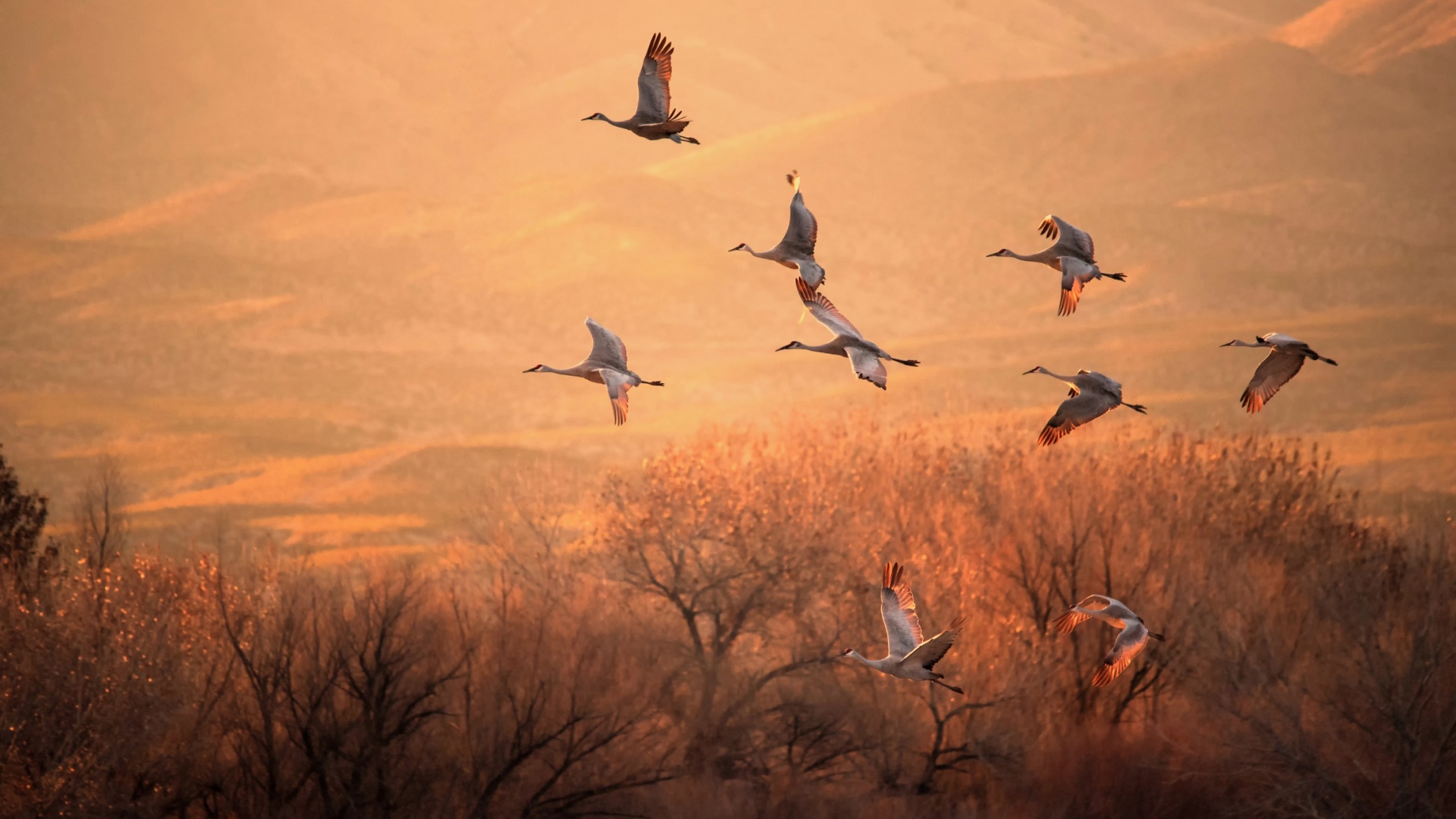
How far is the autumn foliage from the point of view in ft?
144

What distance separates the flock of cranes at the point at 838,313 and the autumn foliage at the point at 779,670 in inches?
997

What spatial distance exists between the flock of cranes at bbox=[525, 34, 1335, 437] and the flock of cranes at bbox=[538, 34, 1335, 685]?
0.02 meters

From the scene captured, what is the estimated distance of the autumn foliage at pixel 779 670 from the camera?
4375cm

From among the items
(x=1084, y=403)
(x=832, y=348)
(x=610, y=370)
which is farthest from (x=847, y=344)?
(x=1084, y=403)

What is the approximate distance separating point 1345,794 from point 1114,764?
8.93m

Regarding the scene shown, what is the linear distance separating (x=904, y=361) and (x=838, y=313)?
35.6 inches

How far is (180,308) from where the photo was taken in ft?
650

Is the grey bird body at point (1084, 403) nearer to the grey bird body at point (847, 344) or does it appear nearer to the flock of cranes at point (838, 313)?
the flock of cranes at point (838, 313)

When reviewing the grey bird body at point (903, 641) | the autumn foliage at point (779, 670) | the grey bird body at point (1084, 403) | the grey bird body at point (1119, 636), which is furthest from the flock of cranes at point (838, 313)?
the autumn foliage at point (779, 670)

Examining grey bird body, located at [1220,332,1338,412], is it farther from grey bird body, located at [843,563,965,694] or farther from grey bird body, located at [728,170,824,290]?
grey bird body, located at [728,170,824,290]

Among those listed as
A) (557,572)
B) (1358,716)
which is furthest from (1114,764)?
(557,572)

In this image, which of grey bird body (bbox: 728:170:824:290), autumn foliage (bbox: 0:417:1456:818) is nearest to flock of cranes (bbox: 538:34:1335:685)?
grey bird body (bbox: 728:170:824:290)

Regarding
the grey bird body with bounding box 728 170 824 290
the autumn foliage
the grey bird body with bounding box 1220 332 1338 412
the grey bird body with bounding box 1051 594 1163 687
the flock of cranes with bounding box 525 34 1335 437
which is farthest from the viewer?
the autumn foliage

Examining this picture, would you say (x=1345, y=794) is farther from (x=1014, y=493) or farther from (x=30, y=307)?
(x=30, y=307)
